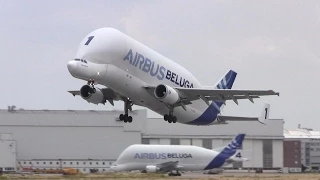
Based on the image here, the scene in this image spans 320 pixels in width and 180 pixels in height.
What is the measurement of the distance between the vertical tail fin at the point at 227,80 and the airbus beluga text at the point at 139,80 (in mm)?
4402

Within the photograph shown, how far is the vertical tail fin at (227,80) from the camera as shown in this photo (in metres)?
75.8

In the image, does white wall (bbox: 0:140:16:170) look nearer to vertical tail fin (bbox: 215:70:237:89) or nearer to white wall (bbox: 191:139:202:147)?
white wall (bbox: 191:139:202:147)

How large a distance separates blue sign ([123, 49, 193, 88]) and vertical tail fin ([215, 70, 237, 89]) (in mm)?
8414

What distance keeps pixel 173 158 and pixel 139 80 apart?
190 feet

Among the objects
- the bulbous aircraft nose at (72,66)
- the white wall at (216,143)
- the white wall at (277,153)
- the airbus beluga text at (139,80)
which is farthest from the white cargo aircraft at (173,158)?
the bulbous aircraft nose at (72,66)

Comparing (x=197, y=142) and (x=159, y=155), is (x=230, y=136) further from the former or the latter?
(x=159, y=155)

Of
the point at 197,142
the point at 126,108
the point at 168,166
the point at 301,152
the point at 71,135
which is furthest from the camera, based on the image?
the point at 301,152

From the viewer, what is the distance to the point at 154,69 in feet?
206

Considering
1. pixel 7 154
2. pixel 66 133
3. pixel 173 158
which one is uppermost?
pixel 66 133

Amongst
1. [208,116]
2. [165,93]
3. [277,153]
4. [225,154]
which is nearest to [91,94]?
A: [165,93]

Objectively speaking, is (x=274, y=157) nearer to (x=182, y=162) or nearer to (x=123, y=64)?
(x=182, y=162)

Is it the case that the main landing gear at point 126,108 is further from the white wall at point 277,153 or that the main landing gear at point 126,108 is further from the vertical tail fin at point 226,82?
the white wall at point 277,153

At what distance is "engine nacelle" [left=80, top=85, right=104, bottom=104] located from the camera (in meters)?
62.6

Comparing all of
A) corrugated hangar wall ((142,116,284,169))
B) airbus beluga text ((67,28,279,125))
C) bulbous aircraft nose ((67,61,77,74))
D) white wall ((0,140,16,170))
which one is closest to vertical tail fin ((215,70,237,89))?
airbus beluga text ((67,28,279,125))
